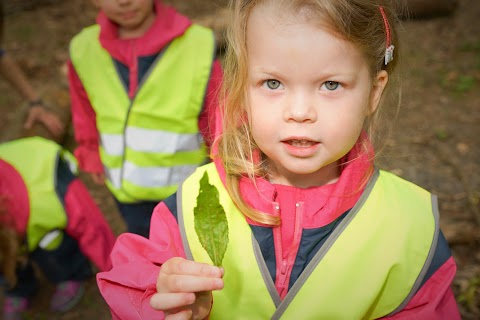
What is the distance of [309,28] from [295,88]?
0.56ft

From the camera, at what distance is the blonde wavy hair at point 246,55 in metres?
1.43

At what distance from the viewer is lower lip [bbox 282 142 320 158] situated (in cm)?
149

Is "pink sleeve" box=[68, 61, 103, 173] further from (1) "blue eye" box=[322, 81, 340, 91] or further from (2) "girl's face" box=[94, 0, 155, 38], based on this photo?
(1) "blue eye" box=[322, 81, 340, 91]

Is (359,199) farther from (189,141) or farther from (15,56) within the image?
(15,56)

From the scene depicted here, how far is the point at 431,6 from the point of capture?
19.9 ft

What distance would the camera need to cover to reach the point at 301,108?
143 cm

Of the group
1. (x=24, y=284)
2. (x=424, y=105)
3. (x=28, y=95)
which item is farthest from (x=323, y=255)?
(x=424, y=105)

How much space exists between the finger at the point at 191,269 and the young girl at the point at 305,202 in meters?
0.06

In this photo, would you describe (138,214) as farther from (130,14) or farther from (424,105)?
(424,105)

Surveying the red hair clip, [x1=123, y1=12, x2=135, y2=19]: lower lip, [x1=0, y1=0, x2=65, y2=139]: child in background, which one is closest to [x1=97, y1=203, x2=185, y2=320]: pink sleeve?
the red hair clip

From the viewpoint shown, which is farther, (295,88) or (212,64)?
(212,64)

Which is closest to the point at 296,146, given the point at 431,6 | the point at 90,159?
the point at 90,159

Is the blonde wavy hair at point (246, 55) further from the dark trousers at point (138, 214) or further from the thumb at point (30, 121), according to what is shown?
the thumb at point (30, 121)

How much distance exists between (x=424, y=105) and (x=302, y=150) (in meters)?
3.86
